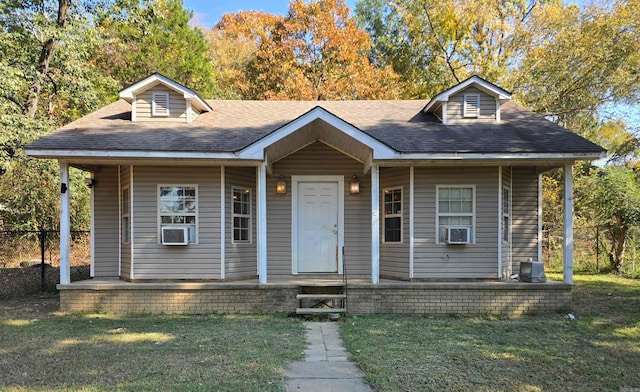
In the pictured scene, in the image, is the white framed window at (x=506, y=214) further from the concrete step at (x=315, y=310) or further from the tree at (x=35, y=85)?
the tree at (x=35, y=85)

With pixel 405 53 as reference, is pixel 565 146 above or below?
below

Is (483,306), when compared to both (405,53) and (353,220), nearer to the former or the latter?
(353,220)

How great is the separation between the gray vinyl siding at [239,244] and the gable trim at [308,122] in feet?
3.82

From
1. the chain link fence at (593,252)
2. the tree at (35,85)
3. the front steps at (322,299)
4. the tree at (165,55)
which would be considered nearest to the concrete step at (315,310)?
the front steps at (322,299)

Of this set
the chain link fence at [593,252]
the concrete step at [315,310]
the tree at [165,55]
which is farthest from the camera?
the tree at [165,55]

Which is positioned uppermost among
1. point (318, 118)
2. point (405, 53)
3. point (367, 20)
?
point (367, 20)

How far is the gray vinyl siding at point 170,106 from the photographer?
31.2 ft

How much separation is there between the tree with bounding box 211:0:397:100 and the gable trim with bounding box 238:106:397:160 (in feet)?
41.9

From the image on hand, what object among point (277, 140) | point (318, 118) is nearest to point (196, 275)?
point (277, 140)

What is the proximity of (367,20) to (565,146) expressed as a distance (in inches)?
887

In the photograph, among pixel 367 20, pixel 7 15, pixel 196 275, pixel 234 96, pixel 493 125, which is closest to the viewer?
pixel 196 275

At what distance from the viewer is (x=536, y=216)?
9828 millimetres

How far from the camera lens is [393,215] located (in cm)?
920

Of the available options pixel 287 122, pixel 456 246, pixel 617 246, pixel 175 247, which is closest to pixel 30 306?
pixel 175 247
